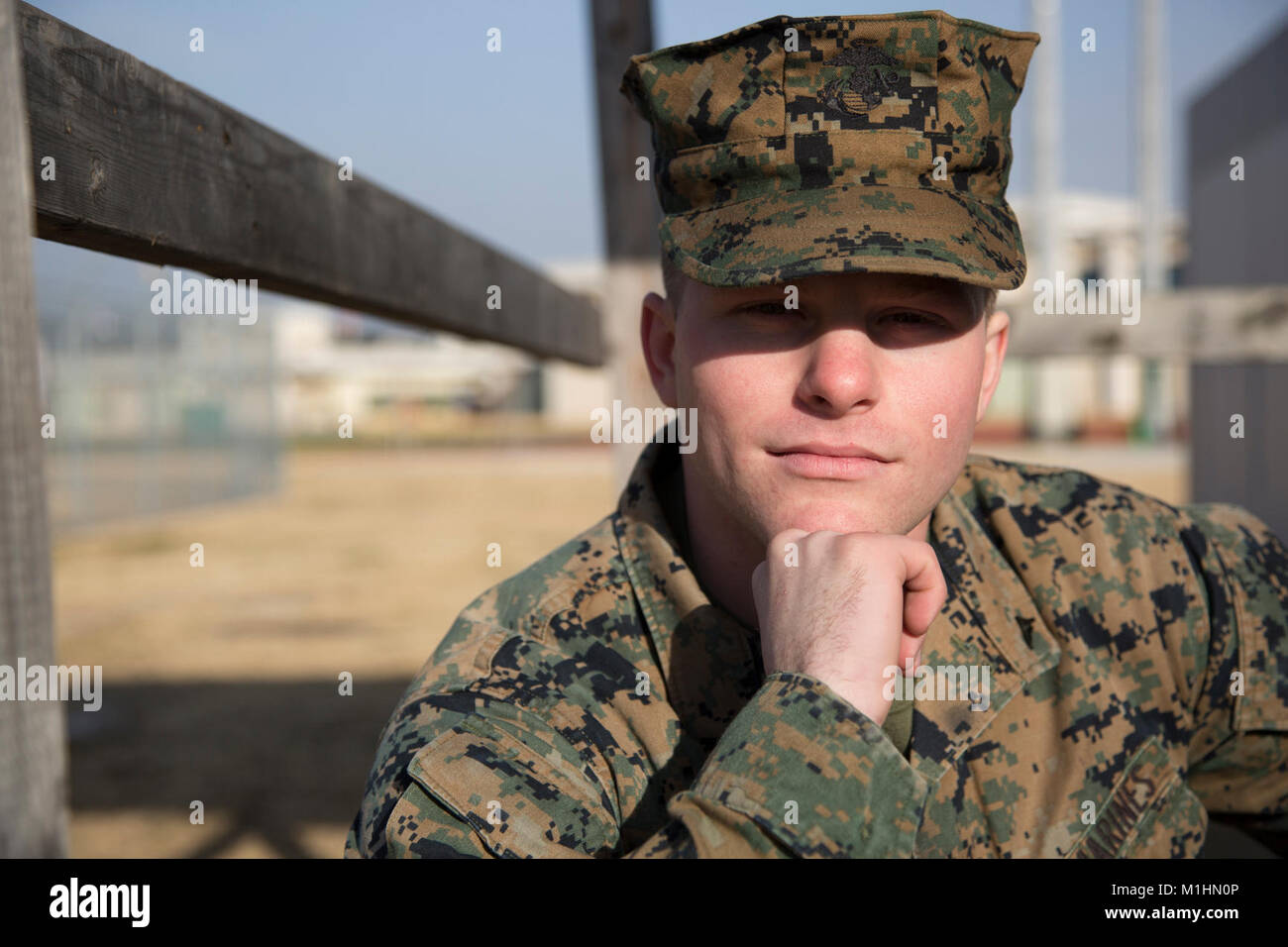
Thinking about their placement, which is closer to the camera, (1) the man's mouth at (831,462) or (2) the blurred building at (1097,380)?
(1) the man's mouth at (831,462)

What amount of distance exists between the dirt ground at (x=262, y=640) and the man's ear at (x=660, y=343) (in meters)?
3.38

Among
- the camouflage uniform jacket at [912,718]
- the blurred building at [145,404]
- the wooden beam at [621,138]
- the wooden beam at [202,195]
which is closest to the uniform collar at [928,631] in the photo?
the camouflage uniform jacket at [912,718]

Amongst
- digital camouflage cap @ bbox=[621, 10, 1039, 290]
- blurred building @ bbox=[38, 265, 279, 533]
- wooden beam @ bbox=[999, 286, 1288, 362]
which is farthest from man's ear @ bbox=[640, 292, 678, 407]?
blurred building @ bbox=[38, 265, 279, 533]

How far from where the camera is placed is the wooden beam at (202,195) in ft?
3.76

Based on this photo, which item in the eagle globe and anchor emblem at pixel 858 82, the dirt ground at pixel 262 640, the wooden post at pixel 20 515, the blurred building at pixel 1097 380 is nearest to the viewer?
the wooden post at pixel 20 515

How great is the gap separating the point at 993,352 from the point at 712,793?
36.5 inches

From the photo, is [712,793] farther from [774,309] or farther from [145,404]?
[145,404]

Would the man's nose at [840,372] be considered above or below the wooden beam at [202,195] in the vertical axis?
below

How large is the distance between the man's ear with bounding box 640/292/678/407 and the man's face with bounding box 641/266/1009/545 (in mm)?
184

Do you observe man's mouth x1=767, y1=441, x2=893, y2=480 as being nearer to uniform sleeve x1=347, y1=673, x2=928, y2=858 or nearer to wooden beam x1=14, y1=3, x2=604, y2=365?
uniform sleeve x1=347, y1=673, x2=928, y2=858

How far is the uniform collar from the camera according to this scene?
1638mm

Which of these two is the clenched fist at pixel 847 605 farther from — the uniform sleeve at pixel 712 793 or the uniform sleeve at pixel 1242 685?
the uniform sleeve at pixel 1242 685

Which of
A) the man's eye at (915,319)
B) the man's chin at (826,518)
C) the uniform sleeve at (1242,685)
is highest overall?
the man's eye at (915,319)
